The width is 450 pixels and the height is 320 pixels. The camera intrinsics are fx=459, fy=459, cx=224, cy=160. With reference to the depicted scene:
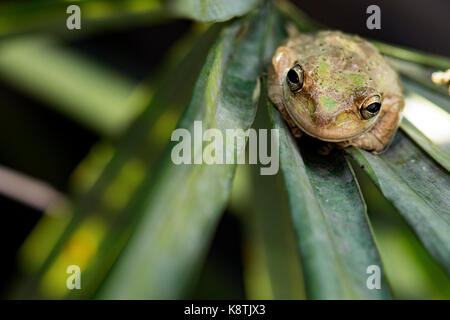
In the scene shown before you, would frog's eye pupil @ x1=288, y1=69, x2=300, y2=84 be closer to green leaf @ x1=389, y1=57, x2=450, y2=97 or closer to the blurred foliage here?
the blurred foliage

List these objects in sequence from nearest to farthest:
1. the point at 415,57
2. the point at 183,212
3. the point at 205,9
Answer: the point at 183,212, the point at 205,9, the point at 415,57

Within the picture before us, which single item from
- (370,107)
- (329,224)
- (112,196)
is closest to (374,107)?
(370,107)

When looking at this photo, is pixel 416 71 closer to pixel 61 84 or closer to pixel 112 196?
pixel 112 196

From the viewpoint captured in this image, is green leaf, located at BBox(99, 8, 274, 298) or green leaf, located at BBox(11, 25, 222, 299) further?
green leaf, located at BBox(11, 25, 222, 299)

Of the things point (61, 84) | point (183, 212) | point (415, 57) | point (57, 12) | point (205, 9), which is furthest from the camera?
point (61, 84)

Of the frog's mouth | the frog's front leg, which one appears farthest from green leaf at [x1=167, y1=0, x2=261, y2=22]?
the frog's front leg

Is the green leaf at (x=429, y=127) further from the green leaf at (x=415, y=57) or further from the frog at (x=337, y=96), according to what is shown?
the green leaf at (x=415, y=57)

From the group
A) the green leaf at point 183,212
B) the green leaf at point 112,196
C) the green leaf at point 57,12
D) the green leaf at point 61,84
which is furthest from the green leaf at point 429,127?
the green leaf at point 61,84
